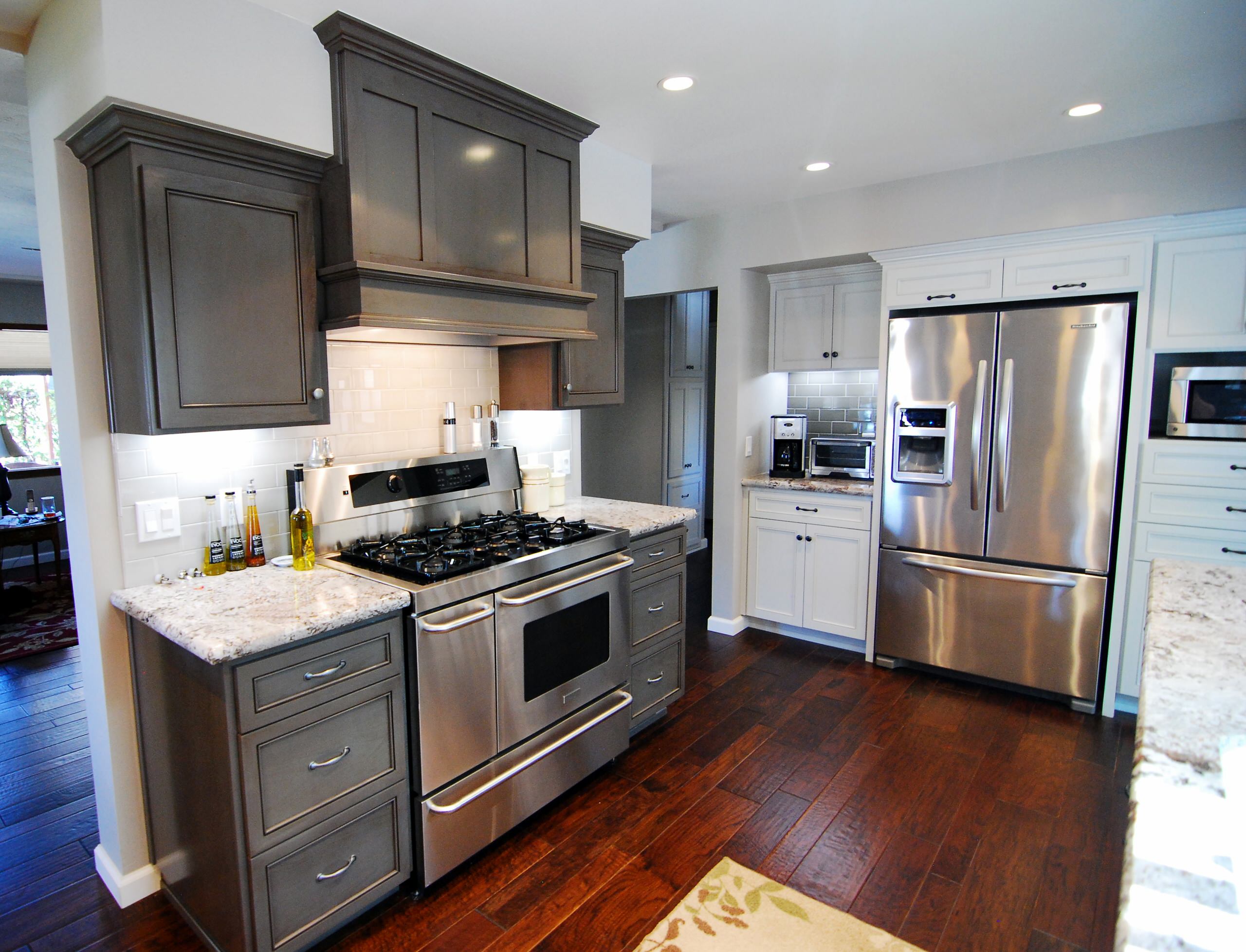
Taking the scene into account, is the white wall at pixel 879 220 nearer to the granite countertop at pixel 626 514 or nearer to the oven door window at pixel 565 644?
the granite countertop at pixel 626 514

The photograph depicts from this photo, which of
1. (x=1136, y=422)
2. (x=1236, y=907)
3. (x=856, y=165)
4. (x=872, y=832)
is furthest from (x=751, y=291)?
(x=1236, y=907)

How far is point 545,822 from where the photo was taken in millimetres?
2494

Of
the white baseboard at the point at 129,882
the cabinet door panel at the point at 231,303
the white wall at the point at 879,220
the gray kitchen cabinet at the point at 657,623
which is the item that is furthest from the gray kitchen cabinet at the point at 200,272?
the white wall at the point at 879,220

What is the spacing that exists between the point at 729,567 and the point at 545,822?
2208mm

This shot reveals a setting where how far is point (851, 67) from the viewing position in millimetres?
2355

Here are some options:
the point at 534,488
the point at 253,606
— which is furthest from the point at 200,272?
the point at 534,488

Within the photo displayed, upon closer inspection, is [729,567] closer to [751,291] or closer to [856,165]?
[751,291]

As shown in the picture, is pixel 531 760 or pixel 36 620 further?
pixel 36 620

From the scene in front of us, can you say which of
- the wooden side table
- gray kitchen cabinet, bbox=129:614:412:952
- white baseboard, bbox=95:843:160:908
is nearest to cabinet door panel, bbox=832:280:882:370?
gray kitchen cabinet, bbox=129:614:412:952

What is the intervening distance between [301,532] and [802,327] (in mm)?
3154

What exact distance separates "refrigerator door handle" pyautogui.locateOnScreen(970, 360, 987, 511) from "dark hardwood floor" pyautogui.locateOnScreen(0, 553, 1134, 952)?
103 cm

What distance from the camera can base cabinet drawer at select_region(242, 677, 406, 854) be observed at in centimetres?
172

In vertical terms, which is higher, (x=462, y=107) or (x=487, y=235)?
(x=462, y=107)

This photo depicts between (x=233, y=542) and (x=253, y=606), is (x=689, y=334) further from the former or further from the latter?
(x=253, y=606)
